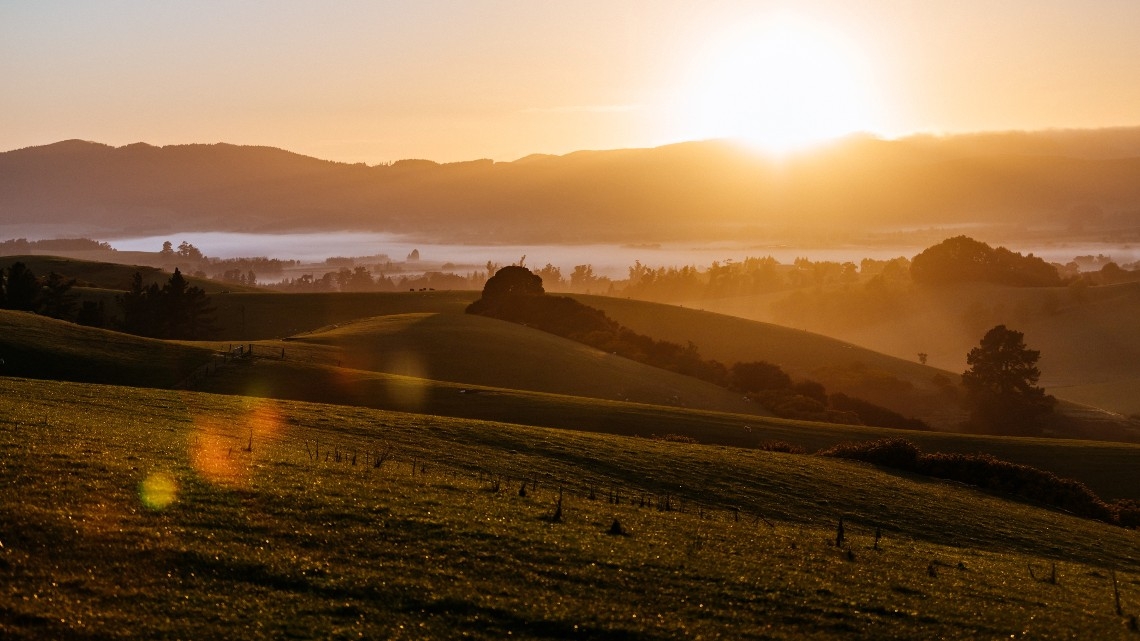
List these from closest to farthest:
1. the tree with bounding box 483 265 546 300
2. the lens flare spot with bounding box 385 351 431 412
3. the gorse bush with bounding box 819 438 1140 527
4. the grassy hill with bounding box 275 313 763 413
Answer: the gorse bush with bounding box 819 438 1140 527, the lens flare spot with bounding box 385 351 431 412, the grassy hill with bounding box 275 313 763 413, the tree with bounding box 483 265 546 300

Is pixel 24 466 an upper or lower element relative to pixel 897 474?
upper

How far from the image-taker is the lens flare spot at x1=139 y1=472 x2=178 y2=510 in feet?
78.2

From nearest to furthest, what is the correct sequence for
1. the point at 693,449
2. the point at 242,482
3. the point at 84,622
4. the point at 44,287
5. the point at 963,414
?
the point at 84,622
the point at 242,482
the point at 693,449
the point at 44,287
the point at 963,414

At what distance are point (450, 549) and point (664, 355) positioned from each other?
326ft

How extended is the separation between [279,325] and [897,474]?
98683mm

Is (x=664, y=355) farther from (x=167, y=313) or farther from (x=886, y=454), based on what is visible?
(x=167, y=313)

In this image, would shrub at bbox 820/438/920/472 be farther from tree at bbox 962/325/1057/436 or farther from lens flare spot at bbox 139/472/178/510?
tree at bbox 962/325/1057/436

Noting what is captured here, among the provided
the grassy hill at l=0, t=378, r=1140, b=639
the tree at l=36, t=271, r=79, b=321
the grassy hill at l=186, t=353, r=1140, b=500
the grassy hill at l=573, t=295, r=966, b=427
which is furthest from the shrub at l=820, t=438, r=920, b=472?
the tree at l=36, t=271, r=79, b=321

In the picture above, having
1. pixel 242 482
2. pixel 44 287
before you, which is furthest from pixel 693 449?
pixel 44 287

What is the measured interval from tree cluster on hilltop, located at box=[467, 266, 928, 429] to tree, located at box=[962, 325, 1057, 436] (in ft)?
50.3

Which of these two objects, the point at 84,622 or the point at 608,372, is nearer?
the point at 84,622

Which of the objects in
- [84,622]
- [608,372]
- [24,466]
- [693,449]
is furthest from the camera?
[608,372]

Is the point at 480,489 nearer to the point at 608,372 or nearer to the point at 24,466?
the point at 24,466

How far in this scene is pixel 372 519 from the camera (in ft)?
83.1
